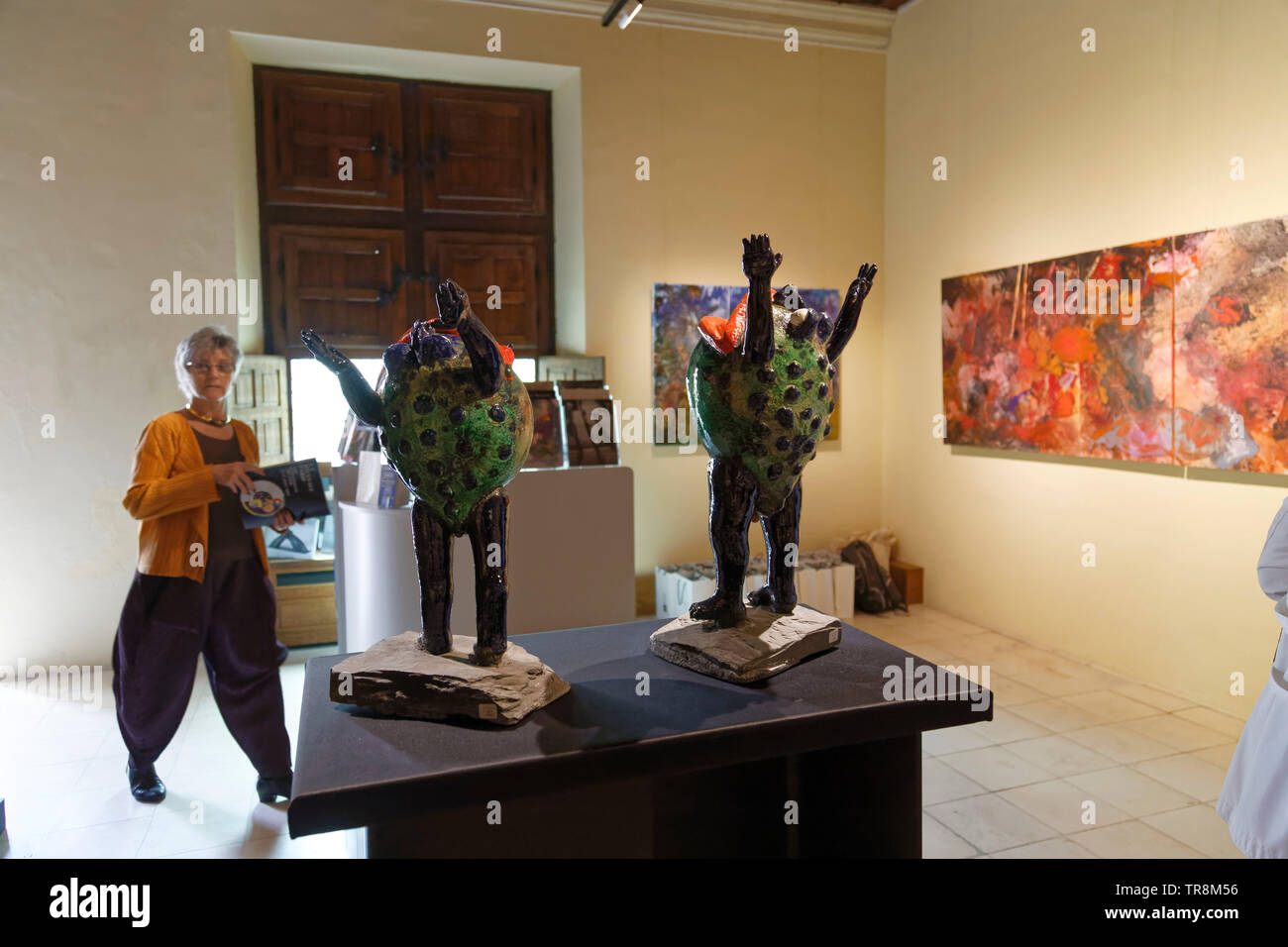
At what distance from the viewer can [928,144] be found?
219 inches

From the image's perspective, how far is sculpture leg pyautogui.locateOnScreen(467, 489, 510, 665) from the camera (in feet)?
5.39

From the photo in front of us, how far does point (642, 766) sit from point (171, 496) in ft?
6.65

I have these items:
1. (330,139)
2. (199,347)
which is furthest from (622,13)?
(199,347)

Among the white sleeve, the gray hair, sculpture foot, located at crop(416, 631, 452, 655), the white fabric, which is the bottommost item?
the white fabric

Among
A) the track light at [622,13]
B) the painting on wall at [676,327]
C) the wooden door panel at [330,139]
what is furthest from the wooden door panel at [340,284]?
the track light at [622,13]

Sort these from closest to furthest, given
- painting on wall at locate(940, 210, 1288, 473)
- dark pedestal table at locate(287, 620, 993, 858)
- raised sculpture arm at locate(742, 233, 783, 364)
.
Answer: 1. dark pedestal table at locate(287, 620, 993, 858)
2. raised sculpture arm at locate(742, 233, 783, 364)
3. painting on wall at locate(940, 210, 1288, 473)

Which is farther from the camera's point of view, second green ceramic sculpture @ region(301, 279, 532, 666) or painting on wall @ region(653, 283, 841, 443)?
painting on wall @ region(653, 283, 841, 443)

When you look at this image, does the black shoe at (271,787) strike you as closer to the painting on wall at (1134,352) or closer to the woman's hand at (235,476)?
the woman's hand at (235,476)

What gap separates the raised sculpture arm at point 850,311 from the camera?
1.77 m

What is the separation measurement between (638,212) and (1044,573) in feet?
10.5

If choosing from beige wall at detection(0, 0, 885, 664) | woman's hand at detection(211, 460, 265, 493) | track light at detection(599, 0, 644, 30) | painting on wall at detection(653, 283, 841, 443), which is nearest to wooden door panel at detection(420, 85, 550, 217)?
beige wall at detection(0, 0, 885, 664)

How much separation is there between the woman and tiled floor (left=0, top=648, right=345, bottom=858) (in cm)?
14

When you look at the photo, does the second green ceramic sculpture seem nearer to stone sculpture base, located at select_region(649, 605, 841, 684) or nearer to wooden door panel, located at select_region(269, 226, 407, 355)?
stone sculpture base, located at select_region(649, 605, 841, 684)

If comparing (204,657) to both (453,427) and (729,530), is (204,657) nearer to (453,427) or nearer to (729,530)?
(453,427)
